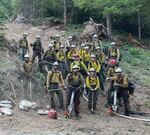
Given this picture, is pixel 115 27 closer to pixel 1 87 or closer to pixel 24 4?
pixel 24 4

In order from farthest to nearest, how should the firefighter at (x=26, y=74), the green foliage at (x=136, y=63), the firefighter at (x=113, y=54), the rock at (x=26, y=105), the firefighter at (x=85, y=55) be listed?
the green foliage at (x=136, y=63) < the firefighter at (x=113, y=54) < the firefighter at (x=85, y=55) < the firefighter at (x=26, y=74) < the rock at (x=26, y=105)

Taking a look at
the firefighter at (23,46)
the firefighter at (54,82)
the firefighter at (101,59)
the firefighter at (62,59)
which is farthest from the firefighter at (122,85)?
the firefighter at (23,46)

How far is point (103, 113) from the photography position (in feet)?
70.9

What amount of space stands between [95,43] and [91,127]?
790 cm

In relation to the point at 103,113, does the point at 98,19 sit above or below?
above

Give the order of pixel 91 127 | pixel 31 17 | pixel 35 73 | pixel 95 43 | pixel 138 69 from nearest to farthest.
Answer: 1. pixel 91 127
2. pixel 35 73
3. pixel 95 43
4. pixel 138 69
5. pixel 31 17

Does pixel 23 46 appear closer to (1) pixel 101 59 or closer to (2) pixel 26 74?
(2) pixel 26 74

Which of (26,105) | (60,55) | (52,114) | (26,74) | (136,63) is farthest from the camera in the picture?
(136,63)

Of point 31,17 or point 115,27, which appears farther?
point 31,17

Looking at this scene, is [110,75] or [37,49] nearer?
[110,75]

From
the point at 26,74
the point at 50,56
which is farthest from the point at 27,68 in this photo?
the point at 50,56

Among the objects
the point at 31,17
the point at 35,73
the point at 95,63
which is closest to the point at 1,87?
the point at 35,73

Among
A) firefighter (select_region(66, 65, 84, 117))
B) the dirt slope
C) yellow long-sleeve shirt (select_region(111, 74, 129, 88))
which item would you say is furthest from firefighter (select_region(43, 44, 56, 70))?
yellow long-sleeve shirt (select_region(111, 74, 129, 88))

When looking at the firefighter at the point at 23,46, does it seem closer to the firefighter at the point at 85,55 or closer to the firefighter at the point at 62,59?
the firefighter at the point at 62,59
